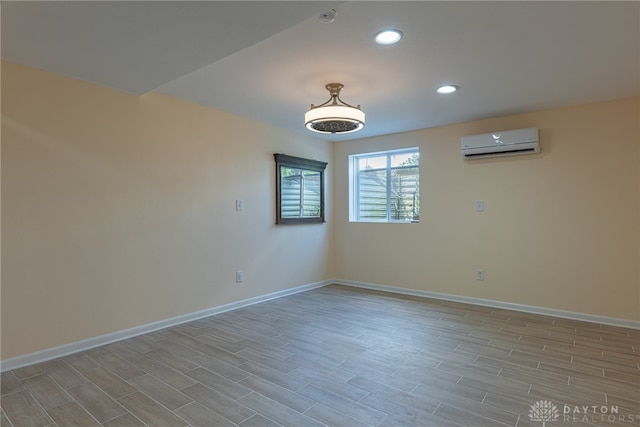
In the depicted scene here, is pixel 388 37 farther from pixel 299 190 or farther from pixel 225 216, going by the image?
pixel 299 190

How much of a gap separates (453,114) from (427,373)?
2.89 m

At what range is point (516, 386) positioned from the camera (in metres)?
2.29

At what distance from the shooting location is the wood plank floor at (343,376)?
1.98 metres

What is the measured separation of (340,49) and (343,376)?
2255mm

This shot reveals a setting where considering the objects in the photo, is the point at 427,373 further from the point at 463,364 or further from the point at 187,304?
the point at 187,304

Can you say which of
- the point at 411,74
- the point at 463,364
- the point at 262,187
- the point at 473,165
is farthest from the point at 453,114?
the point at 463,364

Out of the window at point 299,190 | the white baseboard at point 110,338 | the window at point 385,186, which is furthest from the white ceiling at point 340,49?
the white baseboard at point 110,338

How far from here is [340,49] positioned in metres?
2.43

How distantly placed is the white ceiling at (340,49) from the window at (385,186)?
1501mm

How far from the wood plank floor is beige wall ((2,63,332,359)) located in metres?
0.37

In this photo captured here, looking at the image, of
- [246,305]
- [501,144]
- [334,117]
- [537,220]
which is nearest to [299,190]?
[246,305]

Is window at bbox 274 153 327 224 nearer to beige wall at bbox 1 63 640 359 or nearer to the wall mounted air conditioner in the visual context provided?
beige wall at bbox 1 63 640 359

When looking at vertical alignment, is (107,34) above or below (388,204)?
above

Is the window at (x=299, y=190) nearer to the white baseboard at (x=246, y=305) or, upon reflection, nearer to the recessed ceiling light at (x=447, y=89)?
the white baseboard at (x=246, y=305)
